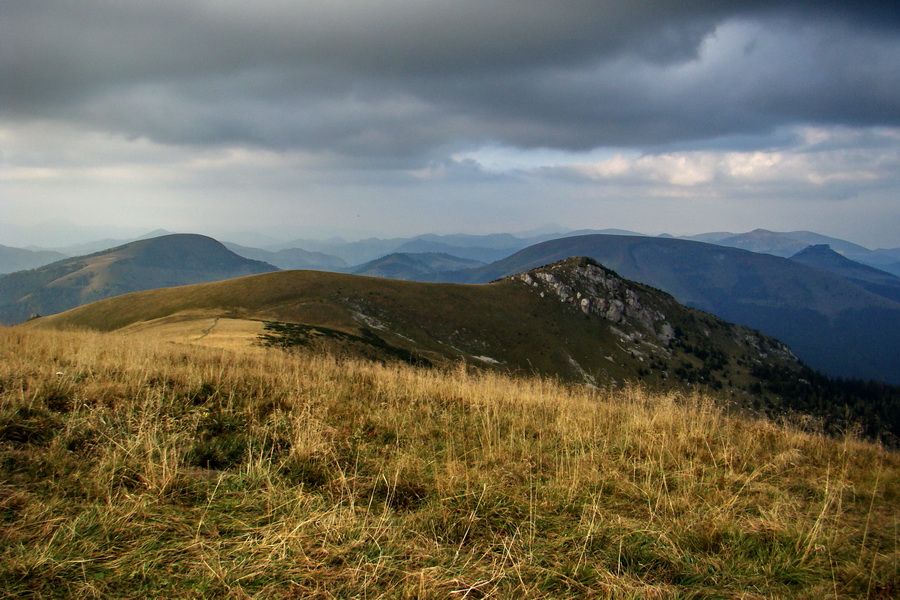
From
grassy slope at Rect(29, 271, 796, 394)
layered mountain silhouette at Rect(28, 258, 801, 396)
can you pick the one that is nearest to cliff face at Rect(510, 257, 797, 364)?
layered mountain silhouette at Rect(28, 258, 801, 396)

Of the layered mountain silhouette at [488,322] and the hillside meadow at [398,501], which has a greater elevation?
the hillside meadow at [398,501]

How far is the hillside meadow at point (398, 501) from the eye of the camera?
121 inches

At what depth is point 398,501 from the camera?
14.2 feet

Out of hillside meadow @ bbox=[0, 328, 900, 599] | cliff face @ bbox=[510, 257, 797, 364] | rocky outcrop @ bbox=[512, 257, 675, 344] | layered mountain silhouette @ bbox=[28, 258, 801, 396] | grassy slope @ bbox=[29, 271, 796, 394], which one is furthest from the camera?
rocky outcrop @ bbox=[512, 257, 675, 344]

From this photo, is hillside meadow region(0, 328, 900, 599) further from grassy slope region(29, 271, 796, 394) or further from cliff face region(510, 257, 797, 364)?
cliff face region(510, 257, 797, 364)

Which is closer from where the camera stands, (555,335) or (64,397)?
(64,397)

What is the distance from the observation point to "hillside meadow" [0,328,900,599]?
307 cm

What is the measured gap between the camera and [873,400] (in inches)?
5876

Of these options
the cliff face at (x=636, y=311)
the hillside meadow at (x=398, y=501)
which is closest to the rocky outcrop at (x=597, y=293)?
the cliff face at (x=636, y=311)

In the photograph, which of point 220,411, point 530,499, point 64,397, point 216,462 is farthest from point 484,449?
point 64,397

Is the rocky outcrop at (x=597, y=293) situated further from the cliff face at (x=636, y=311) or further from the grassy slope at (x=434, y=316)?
the grassy slope at (x=434, y=316)

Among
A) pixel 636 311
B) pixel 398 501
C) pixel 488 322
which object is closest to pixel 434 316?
pixel 488 322

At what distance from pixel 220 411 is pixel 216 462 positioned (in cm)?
153

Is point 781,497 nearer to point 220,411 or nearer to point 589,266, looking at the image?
point 220,411
